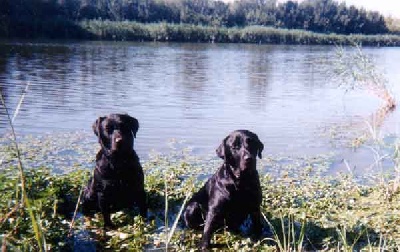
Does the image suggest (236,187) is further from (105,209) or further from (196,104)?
(196,104)

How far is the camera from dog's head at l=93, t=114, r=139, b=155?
516 cm

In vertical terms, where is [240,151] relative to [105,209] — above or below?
above

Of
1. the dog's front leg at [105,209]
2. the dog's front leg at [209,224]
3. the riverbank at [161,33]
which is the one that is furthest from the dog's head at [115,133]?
the riverbank at [161,33]

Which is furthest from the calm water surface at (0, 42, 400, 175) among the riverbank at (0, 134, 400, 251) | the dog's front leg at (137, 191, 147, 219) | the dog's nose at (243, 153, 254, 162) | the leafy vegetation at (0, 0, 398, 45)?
the leafy vegetation at (0, 0, 398, 45)

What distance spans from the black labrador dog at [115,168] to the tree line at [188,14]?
43.6 meters

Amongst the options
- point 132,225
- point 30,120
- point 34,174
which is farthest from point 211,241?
point 30,120

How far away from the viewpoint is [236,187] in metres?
4.78

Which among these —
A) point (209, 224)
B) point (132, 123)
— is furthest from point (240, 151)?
point (132, 123)

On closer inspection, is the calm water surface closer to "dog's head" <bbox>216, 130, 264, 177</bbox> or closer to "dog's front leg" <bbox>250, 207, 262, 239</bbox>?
"dog's front leg" <bbox>250, 207, 262, 239</bbox>

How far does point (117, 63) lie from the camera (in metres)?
26.0

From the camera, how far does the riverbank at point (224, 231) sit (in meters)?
4.48

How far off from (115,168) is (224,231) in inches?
59.0

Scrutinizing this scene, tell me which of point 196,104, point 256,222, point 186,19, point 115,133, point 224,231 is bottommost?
point 224,231

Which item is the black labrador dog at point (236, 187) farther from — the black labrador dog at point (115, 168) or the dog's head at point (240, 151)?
the black labrador dog at point (115, 168)
